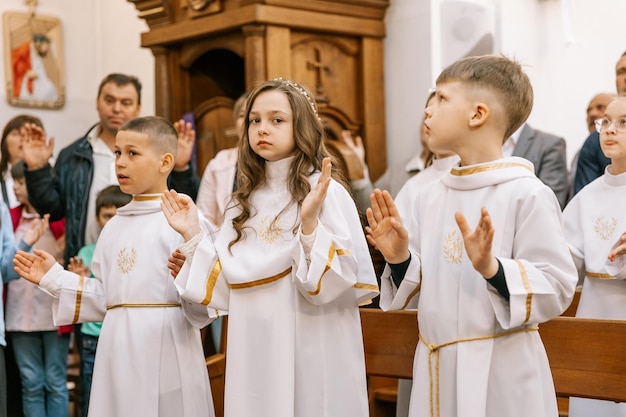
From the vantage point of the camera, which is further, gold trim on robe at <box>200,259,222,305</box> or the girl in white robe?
gold trim on robe at <box>200,259,222,305</box>

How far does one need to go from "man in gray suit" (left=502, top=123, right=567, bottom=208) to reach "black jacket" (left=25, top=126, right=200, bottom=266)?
1.82 meters

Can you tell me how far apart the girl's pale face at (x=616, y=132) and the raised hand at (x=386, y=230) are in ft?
4.31

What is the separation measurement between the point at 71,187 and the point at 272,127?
224 centimetres

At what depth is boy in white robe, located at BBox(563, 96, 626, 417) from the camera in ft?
12.4

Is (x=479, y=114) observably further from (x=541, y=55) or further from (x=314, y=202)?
(x=541, y=55)

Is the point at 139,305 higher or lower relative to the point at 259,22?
lower

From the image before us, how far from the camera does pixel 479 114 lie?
2979 mm

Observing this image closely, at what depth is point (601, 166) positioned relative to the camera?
4.79m

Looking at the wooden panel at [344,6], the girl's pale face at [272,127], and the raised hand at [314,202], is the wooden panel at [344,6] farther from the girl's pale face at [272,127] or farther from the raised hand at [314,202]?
the raised hand at [314,202]

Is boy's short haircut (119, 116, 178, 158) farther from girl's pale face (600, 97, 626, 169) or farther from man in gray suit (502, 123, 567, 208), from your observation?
man in gray suit (502, 123, 567, 208)

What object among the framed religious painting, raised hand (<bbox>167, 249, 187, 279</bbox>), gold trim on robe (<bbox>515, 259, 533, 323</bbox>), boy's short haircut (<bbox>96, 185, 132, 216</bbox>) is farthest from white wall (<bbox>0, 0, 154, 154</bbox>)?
gold trim on robe (<bbox>515, 259, 533, 323</bbox>)

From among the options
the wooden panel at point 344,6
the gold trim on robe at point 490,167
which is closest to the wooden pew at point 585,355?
the gold trim on robe at point 490,167

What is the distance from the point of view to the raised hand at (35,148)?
5074 millimetres

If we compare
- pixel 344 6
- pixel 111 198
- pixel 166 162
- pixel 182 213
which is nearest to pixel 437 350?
pixel 182 213
